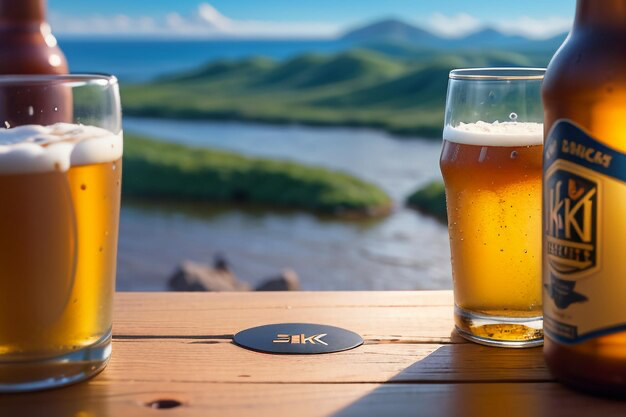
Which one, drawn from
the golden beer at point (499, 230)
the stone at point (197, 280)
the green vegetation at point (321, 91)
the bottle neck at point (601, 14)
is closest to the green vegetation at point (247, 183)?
the green vegetation at point (321, 91)

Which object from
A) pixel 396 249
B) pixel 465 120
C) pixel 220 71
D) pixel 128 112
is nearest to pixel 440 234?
pixel 396 249

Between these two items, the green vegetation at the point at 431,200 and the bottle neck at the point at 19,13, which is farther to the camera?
the green vegetation at the point at 431,200

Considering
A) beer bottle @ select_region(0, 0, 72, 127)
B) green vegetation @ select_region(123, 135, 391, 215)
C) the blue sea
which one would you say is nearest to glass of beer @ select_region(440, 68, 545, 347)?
beer bottle @ select_region(0, 0, 72, 127)

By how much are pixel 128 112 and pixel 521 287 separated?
2037 centimetres

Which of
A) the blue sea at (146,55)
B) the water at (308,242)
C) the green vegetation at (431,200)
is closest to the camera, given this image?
the water at (308,242)

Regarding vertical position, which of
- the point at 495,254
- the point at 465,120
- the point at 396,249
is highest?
the point at 465,120

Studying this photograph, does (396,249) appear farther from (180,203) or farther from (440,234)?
(180,203)

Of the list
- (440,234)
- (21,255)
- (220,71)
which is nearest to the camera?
(21,255)

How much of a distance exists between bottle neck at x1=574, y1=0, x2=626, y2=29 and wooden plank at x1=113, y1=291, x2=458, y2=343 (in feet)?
1.48

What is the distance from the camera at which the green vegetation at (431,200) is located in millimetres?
8992

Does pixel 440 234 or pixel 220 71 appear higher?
pixel 220 71

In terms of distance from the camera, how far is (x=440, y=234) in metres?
8.31

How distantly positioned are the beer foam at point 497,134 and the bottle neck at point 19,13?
2.03 ft

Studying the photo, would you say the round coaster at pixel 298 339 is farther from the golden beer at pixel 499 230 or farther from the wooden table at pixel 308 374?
the golden beer at pixel 499 230
